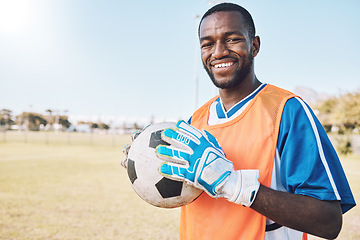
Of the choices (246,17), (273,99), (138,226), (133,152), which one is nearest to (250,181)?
(273,99)

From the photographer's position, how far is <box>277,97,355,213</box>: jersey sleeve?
3.87 ft

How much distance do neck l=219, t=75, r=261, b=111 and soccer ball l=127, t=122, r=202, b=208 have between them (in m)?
0.42

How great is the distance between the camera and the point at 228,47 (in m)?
1.58

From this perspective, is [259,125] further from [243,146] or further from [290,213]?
[290,213]

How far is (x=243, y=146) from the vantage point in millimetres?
1457

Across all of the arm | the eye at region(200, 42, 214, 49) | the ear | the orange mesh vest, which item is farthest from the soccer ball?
the ear

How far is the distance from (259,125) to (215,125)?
13.0 inches

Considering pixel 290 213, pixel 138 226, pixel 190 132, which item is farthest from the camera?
pixel 138 226

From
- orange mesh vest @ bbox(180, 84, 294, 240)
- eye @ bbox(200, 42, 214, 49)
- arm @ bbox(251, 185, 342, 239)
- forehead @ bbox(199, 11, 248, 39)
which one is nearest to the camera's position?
arm @ bbox(251, 185, 342, 239)

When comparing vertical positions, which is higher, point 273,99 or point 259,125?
point 273,99

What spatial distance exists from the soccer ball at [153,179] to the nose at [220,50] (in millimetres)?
475

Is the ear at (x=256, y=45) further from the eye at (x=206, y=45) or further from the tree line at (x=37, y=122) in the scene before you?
the tree line at (x=37, y=122)

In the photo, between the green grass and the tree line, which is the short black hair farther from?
the tree line

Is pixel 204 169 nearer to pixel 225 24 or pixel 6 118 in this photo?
pixel 225 24
